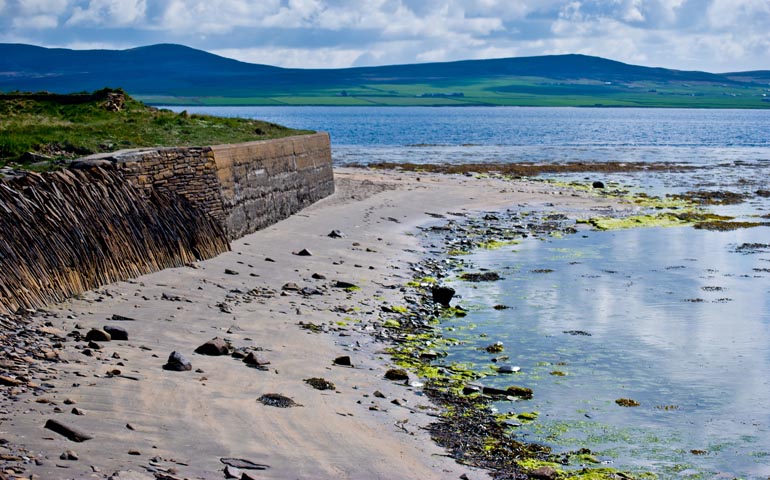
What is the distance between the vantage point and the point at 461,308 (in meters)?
Result: 16.8

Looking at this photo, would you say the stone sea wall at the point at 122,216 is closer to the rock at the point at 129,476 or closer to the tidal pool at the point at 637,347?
the rock at the point at 129,476

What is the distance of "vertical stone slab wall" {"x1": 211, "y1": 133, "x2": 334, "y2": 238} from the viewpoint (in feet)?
Answer: 69.9

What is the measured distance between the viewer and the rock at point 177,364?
11.0m

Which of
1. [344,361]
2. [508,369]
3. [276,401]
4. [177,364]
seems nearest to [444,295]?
[508,369]

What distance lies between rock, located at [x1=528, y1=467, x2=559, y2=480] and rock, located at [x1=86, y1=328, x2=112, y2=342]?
572 centimetres

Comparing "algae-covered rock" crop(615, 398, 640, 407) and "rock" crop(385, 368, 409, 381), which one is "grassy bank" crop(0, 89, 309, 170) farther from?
"algae-covered rock" crop(615, 398, 640, 407)

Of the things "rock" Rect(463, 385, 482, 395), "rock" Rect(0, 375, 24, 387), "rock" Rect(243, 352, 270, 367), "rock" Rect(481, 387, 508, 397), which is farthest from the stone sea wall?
"rock" Rect(481, 387, 508, 397)

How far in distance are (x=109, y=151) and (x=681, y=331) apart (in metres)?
11.8

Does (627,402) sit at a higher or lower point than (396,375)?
lower

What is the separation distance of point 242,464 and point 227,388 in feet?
7.80

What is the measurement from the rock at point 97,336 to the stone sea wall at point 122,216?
1191 millimetres

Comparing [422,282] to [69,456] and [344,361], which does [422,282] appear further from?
[69,456]

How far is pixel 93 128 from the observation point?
74.1 feet

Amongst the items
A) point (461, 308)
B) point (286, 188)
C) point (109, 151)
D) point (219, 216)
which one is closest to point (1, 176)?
point (109, 151)
